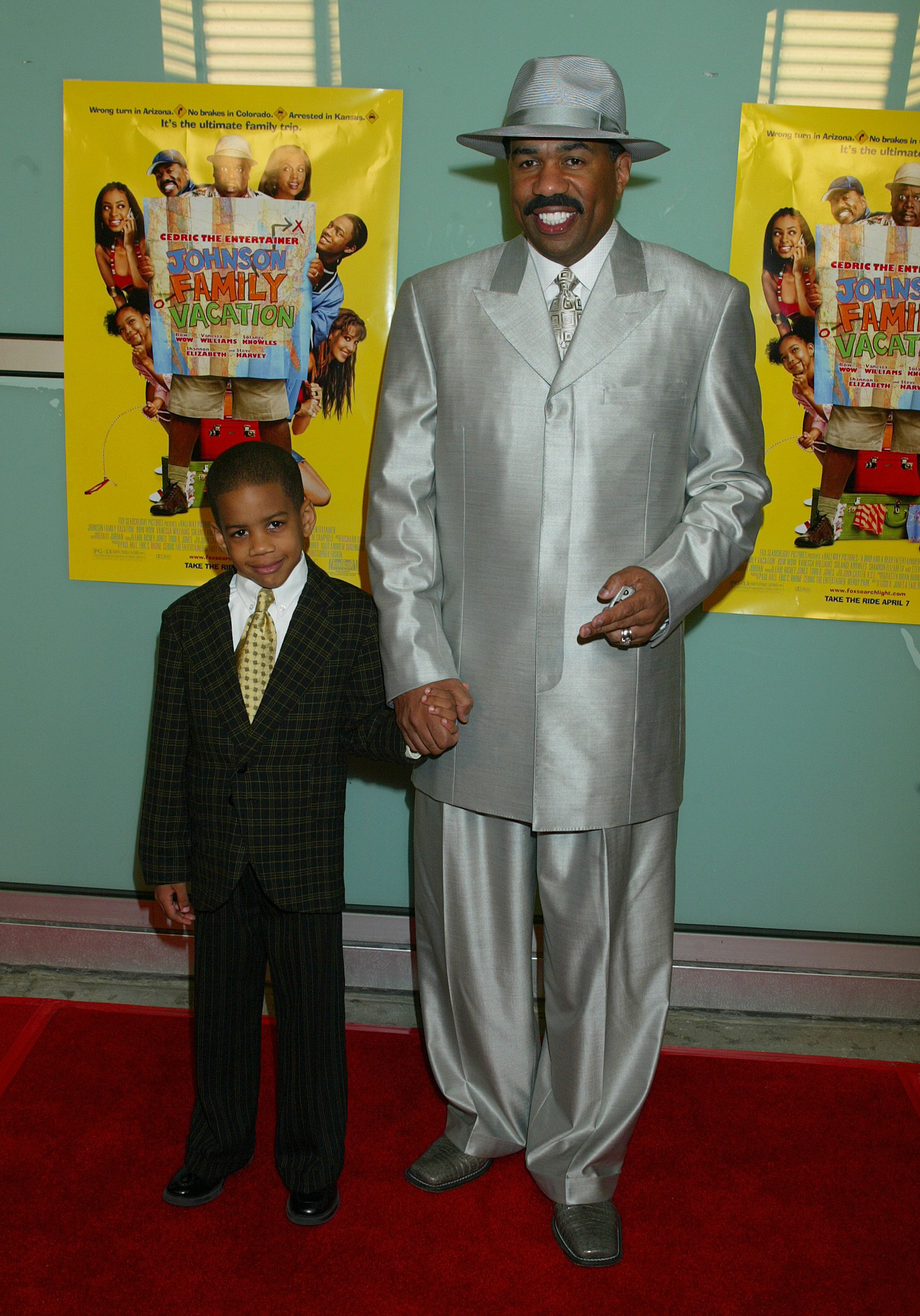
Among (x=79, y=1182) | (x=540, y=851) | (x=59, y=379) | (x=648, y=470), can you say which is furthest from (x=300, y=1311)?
(x=59, y=379)

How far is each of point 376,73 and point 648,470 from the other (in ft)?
3.66

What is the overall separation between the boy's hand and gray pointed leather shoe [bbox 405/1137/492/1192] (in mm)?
650

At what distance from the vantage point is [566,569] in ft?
5.80

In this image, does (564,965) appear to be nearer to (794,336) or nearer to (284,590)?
(284,590)

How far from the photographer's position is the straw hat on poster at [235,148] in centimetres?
223

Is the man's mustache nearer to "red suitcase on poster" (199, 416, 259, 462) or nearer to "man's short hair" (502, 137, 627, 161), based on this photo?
"man's short hair" (502, 137, 627, 161)

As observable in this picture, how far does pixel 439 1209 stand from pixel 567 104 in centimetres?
194

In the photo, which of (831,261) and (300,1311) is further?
(831,261)

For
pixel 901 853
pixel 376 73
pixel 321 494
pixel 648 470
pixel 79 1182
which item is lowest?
pixel 79 1182

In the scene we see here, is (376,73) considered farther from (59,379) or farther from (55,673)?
(55,673)

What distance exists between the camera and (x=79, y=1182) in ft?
6.45

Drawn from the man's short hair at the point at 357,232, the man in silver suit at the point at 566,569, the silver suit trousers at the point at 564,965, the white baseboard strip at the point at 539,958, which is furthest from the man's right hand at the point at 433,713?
the man's short hair at the point at 357,232

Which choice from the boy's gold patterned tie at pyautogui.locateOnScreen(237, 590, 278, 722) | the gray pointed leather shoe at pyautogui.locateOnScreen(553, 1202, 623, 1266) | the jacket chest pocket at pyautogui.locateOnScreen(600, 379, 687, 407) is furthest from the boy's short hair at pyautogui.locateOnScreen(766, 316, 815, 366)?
the gray pointed leather shoe at pyautogui.locateOnScreen(553, 1202, 623, 1266)

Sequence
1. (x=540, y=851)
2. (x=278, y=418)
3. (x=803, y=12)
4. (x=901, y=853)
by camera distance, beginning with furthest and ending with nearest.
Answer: (x=901, y=853)
(x=278, y=418)
(x=803, y=12)
(x=540, y=851)
